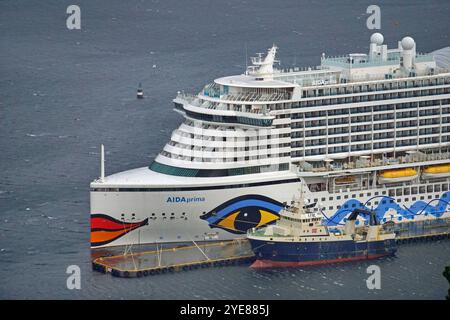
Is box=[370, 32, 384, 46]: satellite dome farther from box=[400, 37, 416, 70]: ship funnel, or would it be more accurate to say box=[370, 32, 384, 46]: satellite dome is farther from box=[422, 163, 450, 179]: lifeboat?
box=[422, 163, 450, 179]: lifeboat

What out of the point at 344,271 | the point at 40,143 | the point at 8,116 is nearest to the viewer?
the point at 344,271

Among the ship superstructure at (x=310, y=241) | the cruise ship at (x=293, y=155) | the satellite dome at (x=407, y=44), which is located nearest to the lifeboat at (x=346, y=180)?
the cruise ship at (x=293, y=155)

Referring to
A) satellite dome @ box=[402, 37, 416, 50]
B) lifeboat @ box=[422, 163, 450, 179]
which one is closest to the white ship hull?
lifeboat @ box=[422, 163, 450, 179]

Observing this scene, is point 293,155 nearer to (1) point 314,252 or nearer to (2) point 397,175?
(2) point 397,175

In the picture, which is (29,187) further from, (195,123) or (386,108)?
(386,108)

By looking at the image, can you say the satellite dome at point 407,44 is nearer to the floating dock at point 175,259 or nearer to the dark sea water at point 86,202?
the dark sea water at point 86,202

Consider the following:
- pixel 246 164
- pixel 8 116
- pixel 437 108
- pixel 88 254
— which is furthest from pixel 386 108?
pixel 8 116
